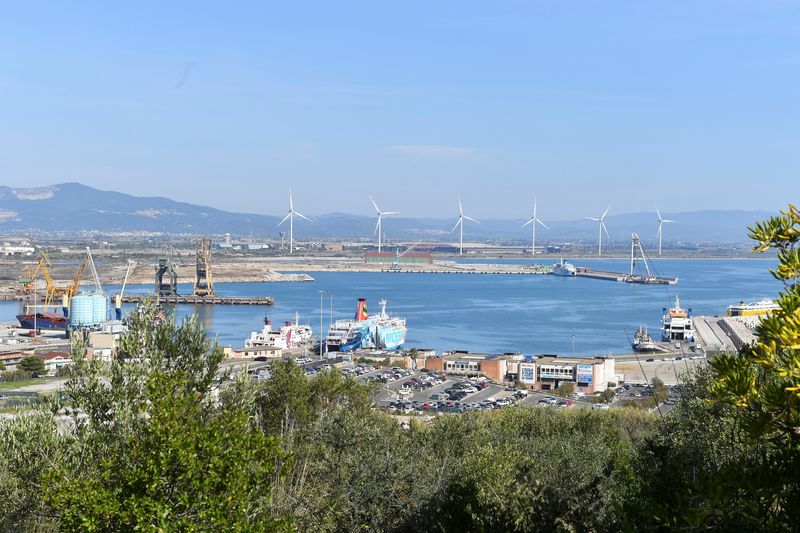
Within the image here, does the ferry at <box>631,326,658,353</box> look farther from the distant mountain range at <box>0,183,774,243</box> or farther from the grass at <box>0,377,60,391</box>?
the distant mountain range at <box>0,183,774,243</box>

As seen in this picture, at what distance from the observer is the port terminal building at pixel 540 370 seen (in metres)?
16.5

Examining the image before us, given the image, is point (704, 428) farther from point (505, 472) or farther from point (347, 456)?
point (347, 456)

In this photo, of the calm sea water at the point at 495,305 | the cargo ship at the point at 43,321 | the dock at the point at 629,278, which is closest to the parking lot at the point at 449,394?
the calm sea water at the point at 495,305

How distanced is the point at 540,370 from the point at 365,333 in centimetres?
745

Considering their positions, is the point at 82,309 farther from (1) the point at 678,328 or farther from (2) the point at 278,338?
(1) the point at 678,328

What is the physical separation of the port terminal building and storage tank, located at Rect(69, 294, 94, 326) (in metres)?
12.4

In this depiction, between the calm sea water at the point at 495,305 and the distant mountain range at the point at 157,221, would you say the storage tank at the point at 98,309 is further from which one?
the distant mountain range at the point at 157,221

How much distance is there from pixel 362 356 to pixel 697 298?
2417 cm

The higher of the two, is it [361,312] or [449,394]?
[361,312]

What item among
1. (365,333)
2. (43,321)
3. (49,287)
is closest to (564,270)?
(49,287)

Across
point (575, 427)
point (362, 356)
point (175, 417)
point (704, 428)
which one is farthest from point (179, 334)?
point (362, 356)

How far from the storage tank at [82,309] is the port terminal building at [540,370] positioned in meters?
12.4

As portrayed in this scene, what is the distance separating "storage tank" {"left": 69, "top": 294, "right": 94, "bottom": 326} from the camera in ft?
84.9

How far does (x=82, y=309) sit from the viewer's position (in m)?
26.2
